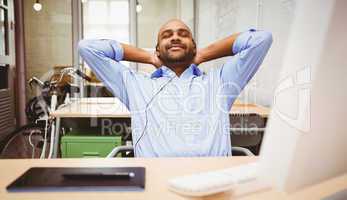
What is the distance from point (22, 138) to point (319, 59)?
3002mm

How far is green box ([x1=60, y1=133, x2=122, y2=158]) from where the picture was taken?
2.18 meters

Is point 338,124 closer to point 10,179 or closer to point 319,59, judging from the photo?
point 319,59

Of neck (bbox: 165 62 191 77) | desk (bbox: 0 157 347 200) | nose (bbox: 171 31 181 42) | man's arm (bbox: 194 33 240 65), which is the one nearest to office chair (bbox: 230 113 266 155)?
man's arm (bbox: 194 33 240 65)

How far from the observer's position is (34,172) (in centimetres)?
88

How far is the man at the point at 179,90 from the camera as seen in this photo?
5.02 ft

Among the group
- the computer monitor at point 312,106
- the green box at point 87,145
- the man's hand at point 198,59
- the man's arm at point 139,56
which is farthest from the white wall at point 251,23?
the computer monitor at point 312,106

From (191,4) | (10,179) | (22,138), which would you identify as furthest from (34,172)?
(22,138)

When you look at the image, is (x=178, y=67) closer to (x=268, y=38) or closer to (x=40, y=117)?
(x=268, y=38)

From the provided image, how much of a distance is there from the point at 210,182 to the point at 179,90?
0.92 m

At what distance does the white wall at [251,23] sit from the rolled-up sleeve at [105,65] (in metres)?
0.43

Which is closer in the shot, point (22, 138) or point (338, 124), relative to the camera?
point (338, 124)

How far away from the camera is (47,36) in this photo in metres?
3.10

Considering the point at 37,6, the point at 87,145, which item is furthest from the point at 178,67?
the point at 37,6

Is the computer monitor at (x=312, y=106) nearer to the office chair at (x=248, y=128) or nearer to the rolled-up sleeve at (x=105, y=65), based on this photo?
the rolled-up sleeve at (x=105, y=65)
